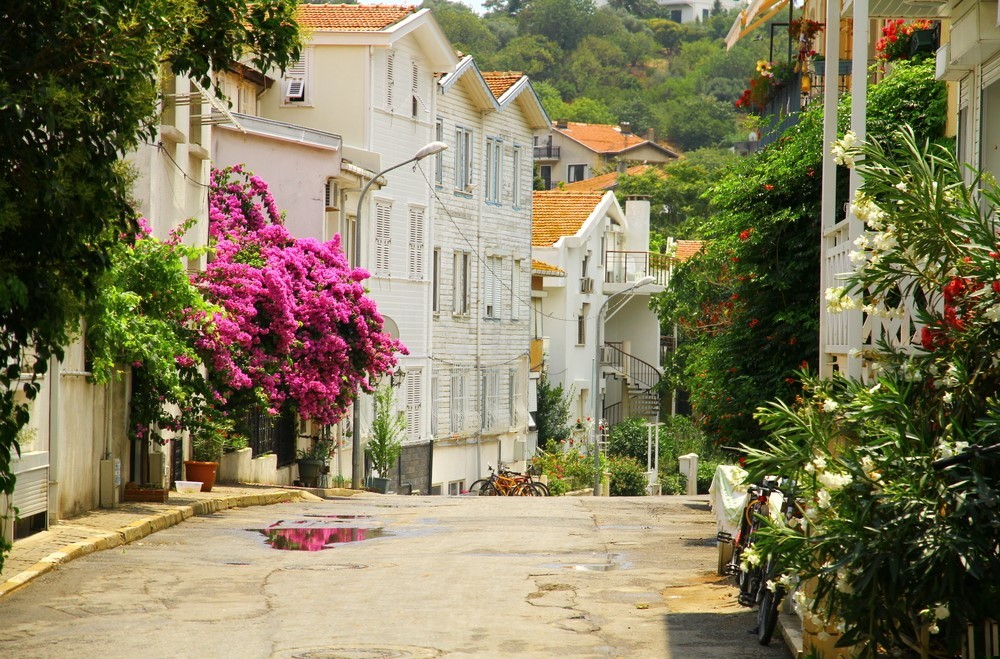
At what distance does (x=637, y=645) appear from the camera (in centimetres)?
1008

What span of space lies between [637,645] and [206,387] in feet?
37.0

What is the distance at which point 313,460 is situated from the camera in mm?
29578

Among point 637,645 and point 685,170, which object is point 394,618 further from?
point 685,170

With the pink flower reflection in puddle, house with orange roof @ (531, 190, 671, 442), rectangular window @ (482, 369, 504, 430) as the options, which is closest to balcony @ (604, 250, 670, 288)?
house with orange roof @ (531, 190, 671, 442)

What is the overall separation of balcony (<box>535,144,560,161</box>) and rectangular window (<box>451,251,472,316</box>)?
58099 mm

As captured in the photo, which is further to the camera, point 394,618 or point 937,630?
point 394,618

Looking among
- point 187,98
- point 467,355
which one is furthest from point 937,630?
point 467,355

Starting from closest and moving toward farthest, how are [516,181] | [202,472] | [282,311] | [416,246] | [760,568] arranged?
[760,568]
[202,472]
[282,311]
[416,246]
[516,181]

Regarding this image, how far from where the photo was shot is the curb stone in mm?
12584

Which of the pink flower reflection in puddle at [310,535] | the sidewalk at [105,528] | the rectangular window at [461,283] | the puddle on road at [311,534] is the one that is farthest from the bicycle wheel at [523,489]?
the pink flower reflection in puddle at [310,535]

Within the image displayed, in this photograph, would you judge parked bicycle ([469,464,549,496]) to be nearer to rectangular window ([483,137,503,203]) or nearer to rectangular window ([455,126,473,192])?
rectangular window ([455,126,473,192])

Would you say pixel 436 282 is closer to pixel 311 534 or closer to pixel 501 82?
pixel 501 82

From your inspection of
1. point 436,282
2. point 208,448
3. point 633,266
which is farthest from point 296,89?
point 633,266

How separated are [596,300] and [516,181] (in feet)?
36.8
